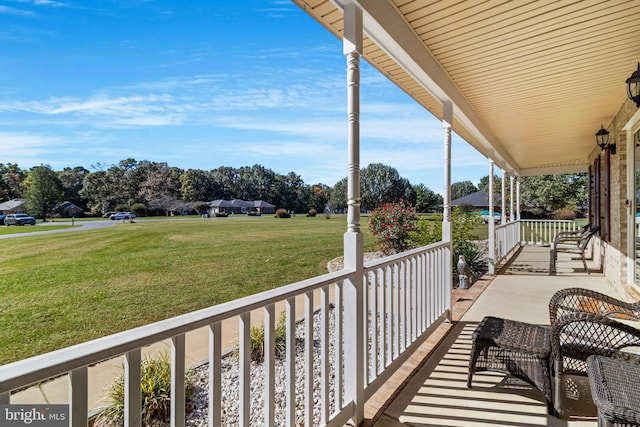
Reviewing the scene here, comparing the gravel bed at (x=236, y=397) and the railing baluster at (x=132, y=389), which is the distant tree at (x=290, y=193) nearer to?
the gravel bed at (x=236, y=397)

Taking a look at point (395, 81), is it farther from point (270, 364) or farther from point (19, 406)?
point (19, 406)

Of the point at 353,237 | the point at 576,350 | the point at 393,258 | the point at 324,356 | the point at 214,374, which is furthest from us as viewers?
the point at 393,258

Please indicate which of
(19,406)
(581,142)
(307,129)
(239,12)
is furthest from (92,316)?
(307,129)

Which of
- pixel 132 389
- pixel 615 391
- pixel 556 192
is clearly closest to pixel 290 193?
pixel 615 391

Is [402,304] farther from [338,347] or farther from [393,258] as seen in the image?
[338,347]

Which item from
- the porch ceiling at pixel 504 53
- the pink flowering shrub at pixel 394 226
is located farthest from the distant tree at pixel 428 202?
the porch ceiling at pixel 504 53

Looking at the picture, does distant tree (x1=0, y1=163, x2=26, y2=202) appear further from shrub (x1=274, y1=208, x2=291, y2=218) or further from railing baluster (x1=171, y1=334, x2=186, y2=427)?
shrub (x1=274, y1=208, x2=291, y2=218)

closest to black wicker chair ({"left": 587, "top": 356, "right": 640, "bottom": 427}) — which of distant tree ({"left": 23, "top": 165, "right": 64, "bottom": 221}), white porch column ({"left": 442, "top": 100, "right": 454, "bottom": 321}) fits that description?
white porch column ({"left": 442, "top": 100, "right": 454, "bottom": 321})
